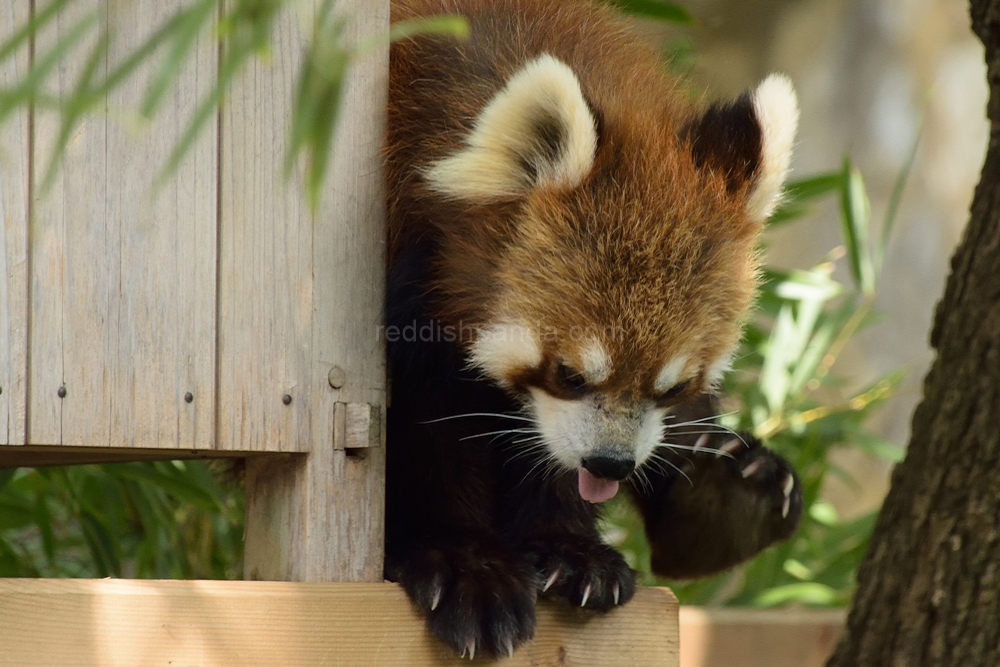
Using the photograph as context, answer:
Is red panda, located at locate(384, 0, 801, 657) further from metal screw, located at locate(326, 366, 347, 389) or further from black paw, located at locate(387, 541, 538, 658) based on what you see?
metal screw, located at locate(326, 366, 347, 389)

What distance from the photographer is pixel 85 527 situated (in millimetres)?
3602

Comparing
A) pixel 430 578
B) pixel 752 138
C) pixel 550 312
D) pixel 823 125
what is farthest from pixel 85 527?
pixel 823 125

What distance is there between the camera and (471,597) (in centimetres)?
207

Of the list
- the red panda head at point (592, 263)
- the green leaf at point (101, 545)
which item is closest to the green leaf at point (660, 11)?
the red panda head at point (592, 263)

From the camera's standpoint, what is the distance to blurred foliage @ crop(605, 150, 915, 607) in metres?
3.88

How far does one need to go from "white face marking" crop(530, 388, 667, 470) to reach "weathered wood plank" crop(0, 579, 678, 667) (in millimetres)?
329

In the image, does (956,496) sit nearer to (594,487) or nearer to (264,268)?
(594,487)

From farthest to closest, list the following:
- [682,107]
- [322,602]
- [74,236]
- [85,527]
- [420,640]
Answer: [85,527], [682,107], [420,640], [322,602], [74,236]

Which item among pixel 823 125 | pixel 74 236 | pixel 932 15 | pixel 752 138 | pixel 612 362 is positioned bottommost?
pixel 612 362

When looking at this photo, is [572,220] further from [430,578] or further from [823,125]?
[823,125]

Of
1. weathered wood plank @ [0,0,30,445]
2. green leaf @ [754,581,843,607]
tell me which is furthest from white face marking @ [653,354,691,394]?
green leaf @ [754,581,843,607]

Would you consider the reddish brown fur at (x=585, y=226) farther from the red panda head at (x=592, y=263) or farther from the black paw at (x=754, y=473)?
the black paw at (x=754, y=473)

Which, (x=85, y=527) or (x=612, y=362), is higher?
(x=612, y=362)

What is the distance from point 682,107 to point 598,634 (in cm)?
110
